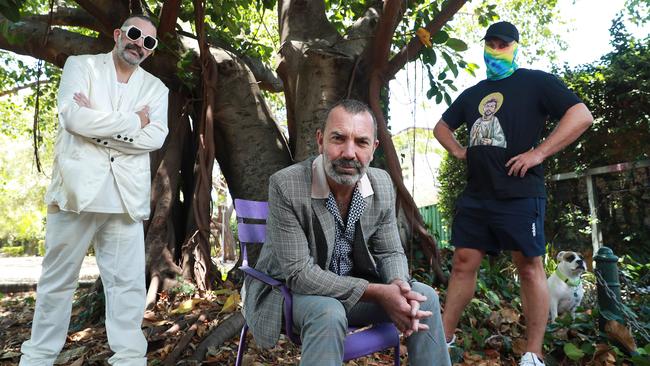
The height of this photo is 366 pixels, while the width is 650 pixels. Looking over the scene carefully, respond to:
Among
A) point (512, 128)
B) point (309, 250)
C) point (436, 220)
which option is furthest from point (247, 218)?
point (436, 220)

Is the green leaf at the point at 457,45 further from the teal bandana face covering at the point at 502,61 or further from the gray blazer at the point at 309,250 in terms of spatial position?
the gray blazer at the point at 309,250

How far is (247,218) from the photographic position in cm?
292

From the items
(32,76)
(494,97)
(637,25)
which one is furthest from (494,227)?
(32,76)

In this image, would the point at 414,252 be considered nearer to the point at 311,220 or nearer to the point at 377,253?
the point at 377,253

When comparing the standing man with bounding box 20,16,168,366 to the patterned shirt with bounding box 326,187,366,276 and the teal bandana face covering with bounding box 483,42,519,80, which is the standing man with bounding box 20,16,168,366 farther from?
the teal bandana face covering with bounding box 483,42,519,80

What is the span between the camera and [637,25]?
8523mm

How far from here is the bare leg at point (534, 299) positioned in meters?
2.92

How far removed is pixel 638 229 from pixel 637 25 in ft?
12.0

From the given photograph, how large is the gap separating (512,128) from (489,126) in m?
0.14

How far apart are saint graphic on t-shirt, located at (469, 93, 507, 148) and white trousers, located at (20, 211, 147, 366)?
83.5 inches

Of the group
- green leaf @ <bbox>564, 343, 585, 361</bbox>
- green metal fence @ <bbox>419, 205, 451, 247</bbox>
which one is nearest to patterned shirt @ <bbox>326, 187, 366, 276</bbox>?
green leaf @ <bbox>564, 343, 585, 361</bbox>

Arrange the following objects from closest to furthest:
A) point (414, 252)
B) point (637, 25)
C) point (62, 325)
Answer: point (62, 325), point (414, 252), point (637, 25)

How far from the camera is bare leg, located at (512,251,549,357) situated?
292 centimetres

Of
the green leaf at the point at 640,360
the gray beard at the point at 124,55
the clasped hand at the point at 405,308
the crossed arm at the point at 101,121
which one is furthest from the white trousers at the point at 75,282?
the green leaf at the point at 640,360
